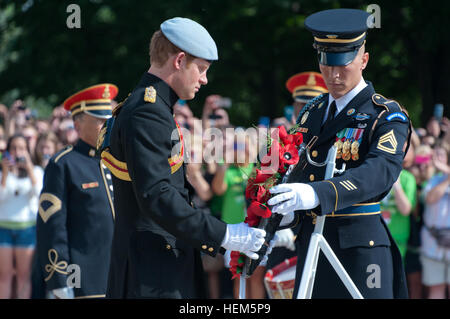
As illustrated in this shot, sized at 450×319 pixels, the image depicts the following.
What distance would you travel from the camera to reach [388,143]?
12.1ft

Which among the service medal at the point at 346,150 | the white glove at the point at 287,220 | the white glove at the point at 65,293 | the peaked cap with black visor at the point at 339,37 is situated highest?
the peaked cap with black visor at the point at 339,37

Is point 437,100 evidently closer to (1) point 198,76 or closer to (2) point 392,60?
(2) point 392,60

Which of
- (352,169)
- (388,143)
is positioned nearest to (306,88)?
(388,143)

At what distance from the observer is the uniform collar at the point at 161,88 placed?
351cm

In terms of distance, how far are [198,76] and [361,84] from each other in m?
0.97

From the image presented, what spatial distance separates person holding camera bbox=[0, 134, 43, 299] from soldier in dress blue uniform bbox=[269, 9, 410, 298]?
4.76 m

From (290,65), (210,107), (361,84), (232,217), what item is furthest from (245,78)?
(361,84)

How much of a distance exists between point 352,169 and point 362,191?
118 mm

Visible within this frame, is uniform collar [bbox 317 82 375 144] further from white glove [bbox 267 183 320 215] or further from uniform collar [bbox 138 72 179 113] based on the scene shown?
uniform collar [bbox 138 72 179 113]

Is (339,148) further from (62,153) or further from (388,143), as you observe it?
(62,153)

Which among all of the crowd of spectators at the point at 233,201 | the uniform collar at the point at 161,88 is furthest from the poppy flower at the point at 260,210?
the crowd of spectators at the point at 233,201

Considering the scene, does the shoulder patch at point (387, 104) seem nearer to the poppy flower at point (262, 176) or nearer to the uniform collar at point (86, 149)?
the poppy flower at point (262, 176)

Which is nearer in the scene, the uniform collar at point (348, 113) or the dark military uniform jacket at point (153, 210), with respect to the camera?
the dark military uniform jacket at point (153, 210)

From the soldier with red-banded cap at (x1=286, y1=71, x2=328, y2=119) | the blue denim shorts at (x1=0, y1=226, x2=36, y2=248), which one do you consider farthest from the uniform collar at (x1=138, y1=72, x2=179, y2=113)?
the blue denim shorts at (x1=0, y1=226, x2=36, y2=248)
